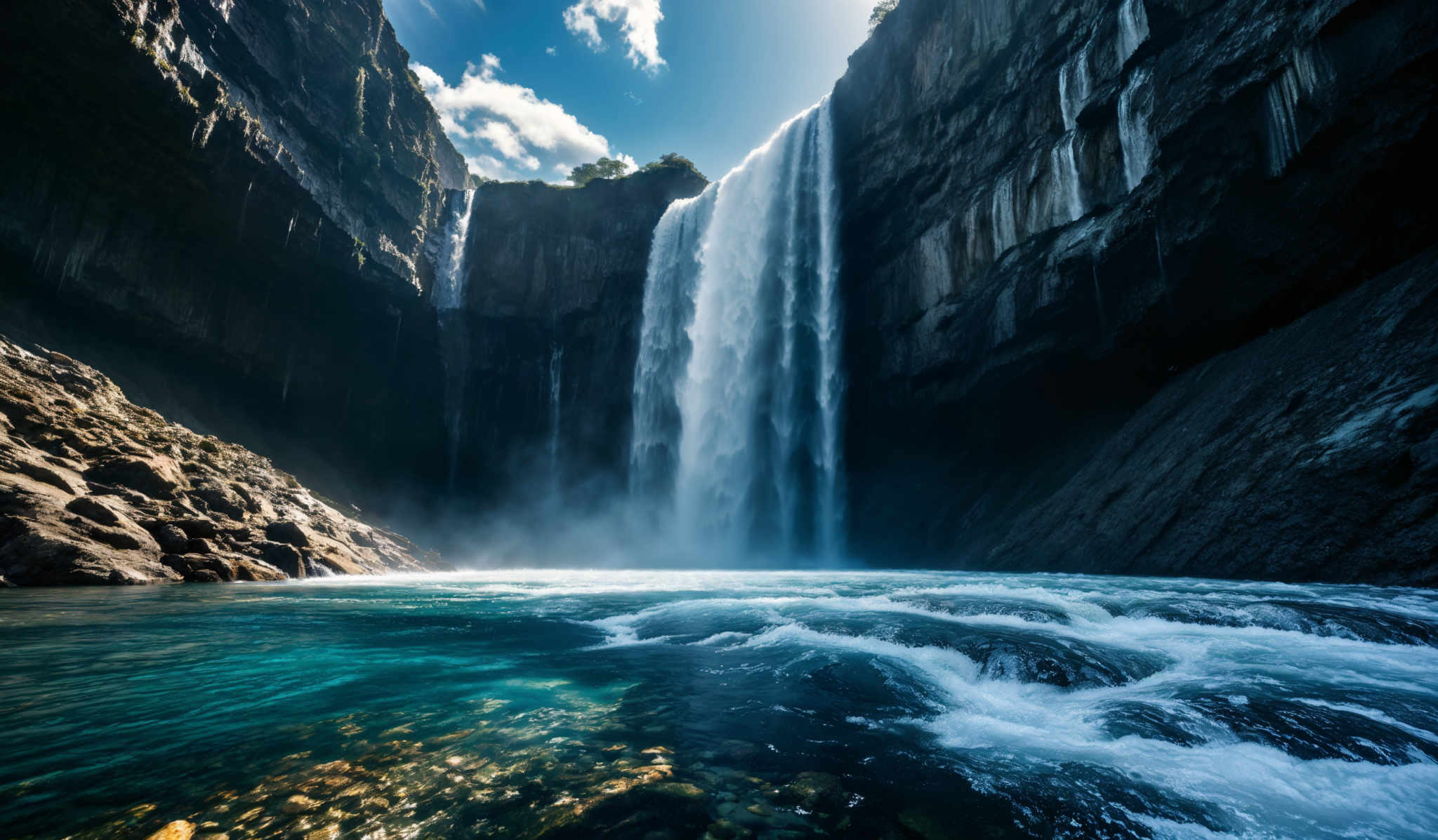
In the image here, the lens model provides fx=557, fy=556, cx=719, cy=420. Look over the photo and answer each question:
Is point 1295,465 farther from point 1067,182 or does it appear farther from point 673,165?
point 673,165

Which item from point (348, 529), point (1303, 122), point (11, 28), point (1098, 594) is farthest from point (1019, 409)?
point (11, 28)

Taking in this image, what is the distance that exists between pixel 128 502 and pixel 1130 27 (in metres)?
28.8

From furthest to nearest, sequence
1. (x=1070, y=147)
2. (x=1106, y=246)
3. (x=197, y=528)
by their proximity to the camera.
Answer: (x=1070, y=147)
(x=1106, y=246)
(x=197, y=528)

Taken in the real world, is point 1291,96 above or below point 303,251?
below

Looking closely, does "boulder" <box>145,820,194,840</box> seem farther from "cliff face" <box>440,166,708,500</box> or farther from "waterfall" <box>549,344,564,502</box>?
"waterfall" <box>549,344,564,502</box>

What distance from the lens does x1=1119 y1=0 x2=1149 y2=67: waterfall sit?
15992mm

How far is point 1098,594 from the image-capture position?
8758 mm

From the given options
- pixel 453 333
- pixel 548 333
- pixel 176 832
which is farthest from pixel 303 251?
pixel 176 832

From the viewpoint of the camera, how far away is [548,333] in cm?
3769

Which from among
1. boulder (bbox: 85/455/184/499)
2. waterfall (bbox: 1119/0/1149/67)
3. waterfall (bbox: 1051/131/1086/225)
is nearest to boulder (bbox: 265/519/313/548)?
boulder (bbox: 85/455/184/499)

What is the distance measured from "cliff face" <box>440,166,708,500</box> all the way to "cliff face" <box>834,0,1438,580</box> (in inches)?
619

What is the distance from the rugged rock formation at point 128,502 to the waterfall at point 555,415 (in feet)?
55.2

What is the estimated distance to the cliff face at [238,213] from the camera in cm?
2064

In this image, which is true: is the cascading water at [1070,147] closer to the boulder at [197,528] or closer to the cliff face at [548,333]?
the cliff face at [548,333]
